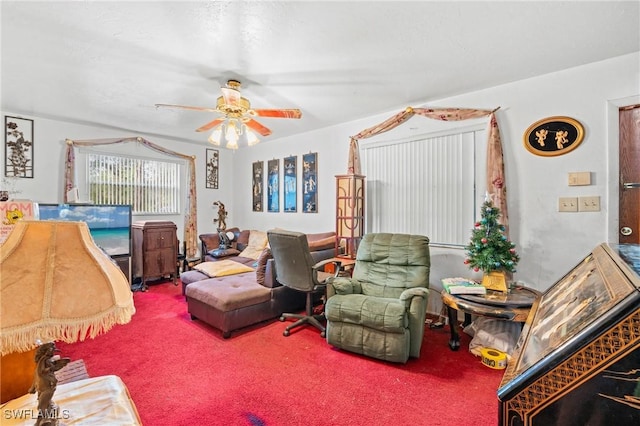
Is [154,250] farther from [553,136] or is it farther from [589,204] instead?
[589,204]

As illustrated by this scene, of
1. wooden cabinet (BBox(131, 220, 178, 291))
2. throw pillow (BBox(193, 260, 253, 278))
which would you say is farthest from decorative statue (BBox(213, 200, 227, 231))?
throw pillow (BBox(193, 260, 253, 278))

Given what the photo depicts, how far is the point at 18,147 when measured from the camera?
400 cm

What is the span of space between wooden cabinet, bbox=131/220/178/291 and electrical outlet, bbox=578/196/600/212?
208 inches

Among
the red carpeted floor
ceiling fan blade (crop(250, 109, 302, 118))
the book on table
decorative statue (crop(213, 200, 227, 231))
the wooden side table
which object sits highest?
ceiling fan blade (crop(250, 109, 302, 118))

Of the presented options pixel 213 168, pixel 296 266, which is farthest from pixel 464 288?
pixel 213 168

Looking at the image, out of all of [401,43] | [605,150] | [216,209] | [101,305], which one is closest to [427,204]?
[605,150]

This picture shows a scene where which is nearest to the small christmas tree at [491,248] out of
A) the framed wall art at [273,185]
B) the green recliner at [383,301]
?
the green recliner at [383,301]

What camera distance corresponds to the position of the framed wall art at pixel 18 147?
3.91 metres

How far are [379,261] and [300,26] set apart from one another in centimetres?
226

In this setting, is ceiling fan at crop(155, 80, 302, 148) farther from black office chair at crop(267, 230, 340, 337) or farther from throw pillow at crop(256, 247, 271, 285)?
throw pillow at crop(256, 247, 271, 285)

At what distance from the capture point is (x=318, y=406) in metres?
1.91

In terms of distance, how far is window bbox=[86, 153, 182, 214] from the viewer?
4.76m

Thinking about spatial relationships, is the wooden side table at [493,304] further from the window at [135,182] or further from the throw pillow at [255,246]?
the window at [135,182]

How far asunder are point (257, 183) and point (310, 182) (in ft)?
4.79
